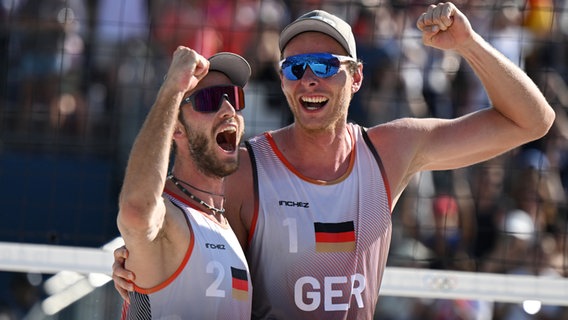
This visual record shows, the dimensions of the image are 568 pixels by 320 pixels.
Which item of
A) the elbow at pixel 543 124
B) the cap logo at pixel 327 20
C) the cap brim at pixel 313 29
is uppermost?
the cap logo at pixel 327 20

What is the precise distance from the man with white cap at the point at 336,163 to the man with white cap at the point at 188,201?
11.7 inches

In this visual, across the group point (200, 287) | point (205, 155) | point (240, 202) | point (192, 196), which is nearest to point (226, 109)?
point (205, 155)

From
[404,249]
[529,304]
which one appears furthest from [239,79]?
[404,249]

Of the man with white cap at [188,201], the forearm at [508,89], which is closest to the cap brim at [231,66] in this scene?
the man with white cap at [188,201]

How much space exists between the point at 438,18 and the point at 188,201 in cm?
124

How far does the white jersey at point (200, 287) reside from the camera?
3.68 meters

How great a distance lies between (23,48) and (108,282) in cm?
402

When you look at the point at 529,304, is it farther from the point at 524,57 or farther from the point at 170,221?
the point at 524,57

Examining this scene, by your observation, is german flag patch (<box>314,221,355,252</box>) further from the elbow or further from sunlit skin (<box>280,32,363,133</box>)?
the elbow

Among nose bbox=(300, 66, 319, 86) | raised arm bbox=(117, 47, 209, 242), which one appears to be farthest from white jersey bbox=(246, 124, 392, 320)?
raised arm bbox=(117, 47, 209, 242)

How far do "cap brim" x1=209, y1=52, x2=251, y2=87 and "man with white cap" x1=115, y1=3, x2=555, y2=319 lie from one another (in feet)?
0.98

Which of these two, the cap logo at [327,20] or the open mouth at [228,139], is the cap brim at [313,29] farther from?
the open mouth at [228,139]

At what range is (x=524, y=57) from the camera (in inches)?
358

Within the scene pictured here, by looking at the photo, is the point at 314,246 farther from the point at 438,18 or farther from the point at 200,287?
the point at 438,18
